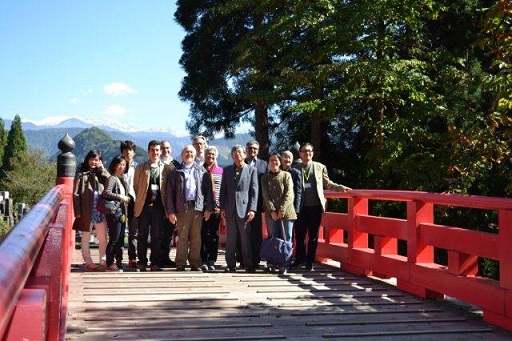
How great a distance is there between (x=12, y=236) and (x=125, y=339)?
3286 mm

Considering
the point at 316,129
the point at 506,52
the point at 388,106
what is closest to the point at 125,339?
the point at 506,52

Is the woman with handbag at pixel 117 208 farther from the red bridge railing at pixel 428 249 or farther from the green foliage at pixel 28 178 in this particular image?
the green foliage at pixel 28 178

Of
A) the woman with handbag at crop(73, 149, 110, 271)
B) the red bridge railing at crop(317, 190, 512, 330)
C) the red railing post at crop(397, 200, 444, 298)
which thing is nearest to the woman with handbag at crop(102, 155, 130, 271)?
the woman with handbag at crop(73, 149, 110, 271)

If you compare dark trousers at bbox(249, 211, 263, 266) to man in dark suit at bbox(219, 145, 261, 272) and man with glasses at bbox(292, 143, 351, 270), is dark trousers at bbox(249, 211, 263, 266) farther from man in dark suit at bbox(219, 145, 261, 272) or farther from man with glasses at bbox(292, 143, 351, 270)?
man with glasses at bbox(292, 143, 351, 270)

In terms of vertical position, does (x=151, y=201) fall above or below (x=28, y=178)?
below

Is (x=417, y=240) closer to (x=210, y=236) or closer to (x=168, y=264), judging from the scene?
(x=210, y=236)

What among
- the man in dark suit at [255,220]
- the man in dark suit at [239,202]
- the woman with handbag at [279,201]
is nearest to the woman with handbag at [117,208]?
the man in dark suit at [239,202]

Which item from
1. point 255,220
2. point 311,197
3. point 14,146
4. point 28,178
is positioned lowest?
point 255,220

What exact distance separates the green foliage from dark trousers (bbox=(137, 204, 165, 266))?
155 feet


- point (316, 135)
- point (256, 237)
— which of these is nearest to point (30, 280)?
point (256, 237)

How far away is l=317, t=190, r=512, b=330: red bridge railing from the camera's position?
4.88 m

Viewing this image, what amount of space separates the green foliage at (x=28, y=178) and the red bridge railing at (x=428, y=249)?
160ft

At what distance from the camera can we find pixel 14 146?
63.6 metres

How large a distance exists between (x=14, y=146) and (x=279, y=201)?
201 ft
